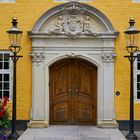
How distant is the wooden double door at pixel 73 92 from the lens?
13.6m

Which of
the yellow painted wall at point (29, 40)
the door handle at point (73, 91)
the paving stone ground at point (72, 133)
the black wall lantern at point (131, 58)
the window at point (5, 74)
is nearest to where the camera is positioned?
the paving stone ground at point (72, 133)

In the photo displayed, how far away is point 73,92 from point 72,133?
184 cm

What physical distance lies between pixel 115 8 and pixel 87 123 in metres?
3.85

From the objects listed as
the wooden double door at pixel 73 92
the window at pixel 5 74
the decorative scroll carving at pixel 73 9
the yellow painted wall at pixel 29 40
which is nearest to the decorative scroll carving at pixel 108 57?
the yellow painted wall at pixel 29 40

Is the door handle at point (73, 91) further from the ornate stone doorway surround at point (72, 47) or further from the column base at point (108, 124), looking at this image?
the column base at point (108, 124)

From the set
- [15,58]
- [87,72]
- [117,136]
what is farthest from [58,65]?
[117,136]

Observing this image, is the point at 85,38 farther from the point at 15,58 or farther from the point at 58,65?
the point at 15,58

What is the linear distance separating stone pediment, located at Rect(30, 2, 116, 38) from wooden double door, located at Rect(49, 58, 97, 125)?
1000mm

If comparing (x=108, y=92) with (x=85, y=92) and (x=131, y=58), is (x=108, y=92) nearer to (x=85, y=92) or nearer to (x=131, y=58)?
(x=85, y=92)

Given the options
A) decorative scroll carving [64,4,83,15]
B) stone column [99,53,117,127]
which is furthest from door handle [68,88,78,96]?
decorative scroll carving [64,4,83,15]

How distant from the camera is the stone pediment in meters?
13.2

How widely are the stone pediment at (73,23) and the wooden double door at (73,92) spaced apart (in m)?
1.00

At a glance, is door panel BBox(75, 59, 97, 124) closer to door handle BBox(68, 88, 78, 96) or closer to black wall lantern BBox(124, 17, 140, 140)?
door handle BBox(68, 88, 78, 96)

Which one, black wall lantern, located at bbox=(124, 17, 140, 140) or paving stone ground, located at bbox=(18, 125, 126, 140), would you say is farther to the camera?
black wall lantern, located at bbox=(124, 17, 140, 140)
